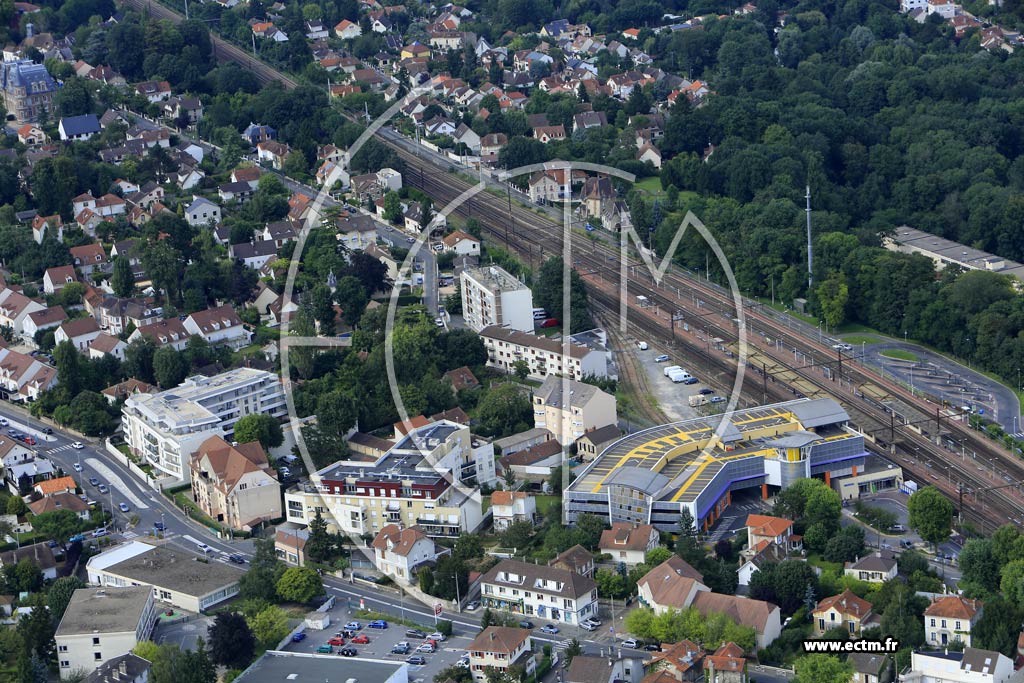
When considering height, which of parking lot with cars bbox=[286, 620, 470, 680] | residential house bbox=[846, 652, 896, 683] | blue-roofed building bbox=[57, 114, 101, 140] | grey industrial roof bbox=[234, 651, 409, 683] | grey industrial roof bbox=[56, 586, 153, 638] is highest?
blue-roofed building bbox=[57, 114, 101, 140]

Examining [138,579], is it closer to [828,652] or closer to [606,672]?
[606,672]

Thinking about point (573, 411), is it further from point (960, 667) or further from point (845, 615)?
point (960, 667)

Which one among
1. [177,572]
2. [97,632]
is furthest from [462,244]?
[97,632]

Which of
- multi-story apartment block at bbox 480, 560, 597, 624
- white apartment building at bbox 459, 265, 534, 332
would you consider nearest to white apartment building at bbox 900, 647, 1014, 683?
multi-story apartment block at bbox 480, 560, 597, 624

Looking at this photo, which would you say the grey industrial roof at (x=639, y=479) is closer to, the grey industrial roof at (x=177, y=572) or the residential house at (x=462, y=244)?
the grey industrial roof at (x=177, y=572)

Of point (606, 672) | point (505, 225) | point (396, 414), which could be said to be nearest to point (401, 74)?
point (505, 225)

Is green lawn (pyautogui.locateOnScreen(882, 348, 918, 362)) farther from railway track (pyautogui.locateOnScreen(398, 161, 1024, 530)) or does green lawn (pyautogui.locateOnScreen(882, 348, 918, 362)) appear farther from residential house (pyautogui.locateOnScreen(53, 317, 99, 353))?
residential house (pyautogui.locateOnScreen(53, 317, 99, 353))
